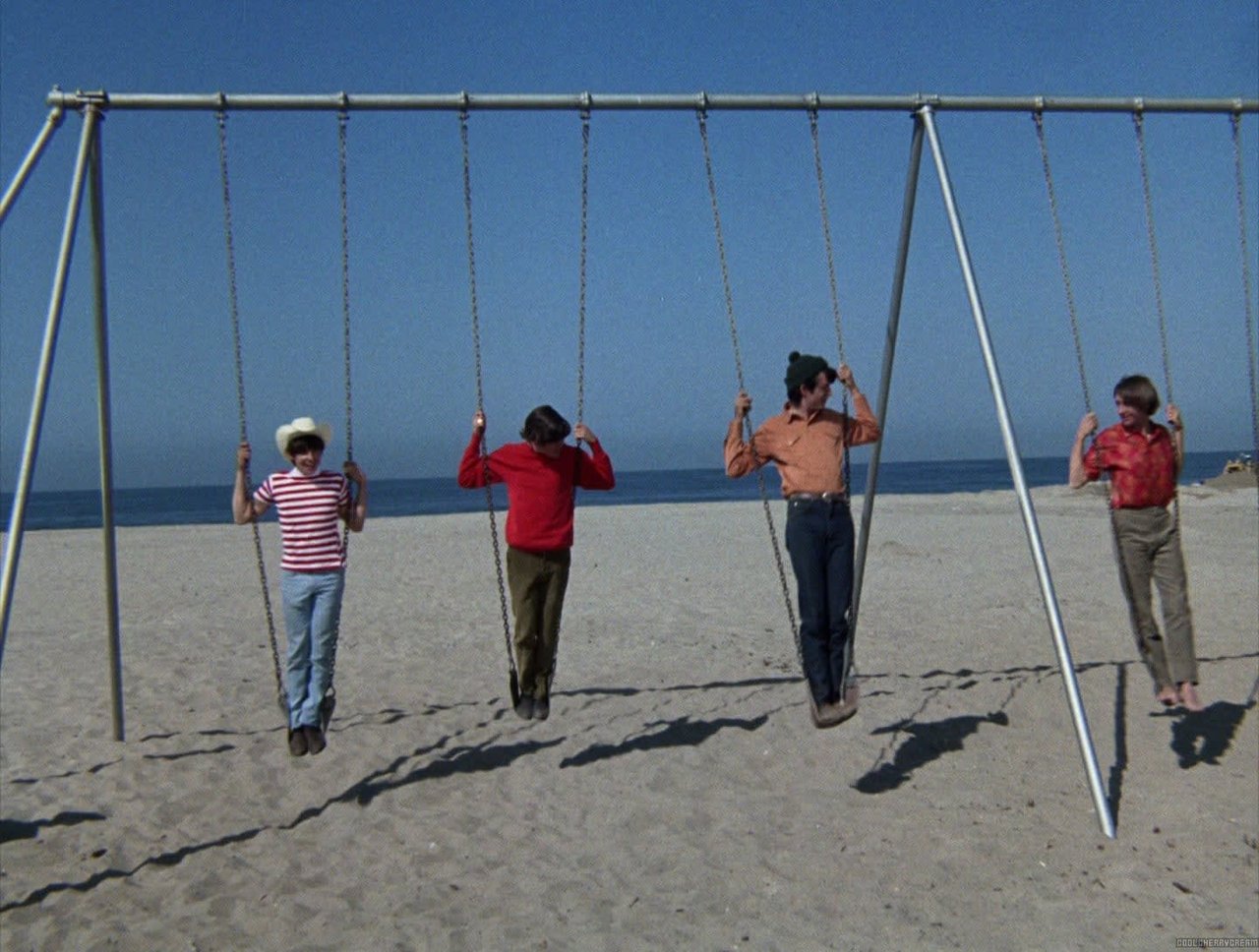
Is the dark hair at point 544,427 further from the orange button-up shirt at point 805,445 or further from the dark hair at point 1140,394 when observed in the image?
the dark hair at point 1140,394

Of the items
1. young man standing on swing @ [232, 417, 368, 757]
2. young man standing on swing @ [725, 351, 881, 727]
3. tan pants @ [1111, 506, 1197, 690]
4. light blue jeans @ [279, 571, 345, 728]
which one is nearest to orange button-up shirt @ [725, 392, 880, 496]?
young man standing on swing @ [725, 351, 881, 727]

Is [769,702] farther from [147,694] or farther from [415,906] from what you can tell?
[147,694]

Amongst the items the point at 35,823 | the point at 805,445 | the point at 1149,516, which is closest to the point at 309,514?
the point at 35,823

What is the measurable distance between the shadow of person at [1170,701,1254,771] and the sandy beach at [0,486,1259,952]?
3cm

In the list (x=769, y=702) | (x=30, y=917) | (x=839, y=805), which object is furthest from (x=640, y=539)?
(x=30, y=917)

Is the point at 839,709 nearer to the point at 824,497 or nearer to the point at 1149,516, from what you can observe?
the point at 824,497

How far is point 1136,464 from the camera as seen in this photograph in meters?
6.36

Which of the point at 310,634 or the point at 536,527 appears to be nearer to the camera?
the point at 310,634

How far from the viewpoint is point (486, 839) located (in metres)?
5.67

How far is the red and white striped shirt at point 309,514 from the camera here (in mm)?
5840

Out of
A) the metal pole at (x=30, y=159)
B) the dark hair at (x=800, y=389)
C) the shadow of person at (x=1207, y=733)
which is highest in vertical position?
the metal pole at (x=30, y=159)

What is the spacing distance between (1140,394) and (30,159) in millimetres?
6099

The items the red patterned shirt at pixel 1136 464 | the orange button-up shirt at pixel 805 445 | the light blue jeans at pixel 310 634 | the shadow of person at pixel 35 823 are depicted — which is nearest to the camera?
the shadow of person at pixel 35 823

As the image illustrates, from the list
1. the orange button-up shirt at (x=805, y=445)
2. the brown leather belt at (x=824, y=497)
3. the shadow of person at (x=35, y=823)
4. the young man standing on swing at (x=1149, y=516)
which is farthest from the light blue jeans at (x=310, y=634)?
the young man standing on swing at (x=1149, y=516)
